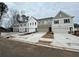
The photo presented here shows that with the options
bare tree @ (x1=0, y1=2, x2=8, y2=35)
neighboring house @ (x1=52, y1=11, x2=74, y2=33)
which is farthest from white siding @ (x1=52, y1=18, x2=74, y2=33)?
bare tree @ (x1=0, y1=2, x2=8, y2=35)

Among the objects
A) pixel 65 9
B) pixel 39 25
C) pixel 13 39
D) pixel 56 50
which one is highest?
pixel 65 9

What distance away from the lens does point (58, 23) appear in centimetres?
263

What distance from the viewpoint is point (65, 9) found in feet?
8.58

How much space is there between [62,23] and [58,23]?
0.21 feet

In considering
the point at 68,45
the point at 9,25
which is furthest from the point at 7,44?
the point at 68,45

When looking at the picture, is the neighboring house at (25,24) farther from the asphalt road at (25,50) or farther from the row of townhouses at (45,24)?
the asphalt road at (25,50)

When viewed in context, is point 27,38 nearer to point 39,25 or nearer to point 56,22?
point 39,25

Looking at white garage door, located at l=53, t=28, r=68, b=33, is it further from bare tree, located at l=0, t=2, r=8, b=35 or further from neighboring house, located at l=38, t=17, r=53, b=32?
bare tree, located at l=0, t=2, r=8, b=35

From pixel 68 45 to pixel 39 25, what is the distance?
1.83 ft

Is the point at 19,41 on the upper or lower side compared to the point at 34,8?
lower

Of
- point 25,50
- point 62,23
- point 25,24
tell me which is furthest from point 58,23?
point 25,50

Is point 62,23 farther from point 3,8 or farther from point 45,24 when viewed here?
point 3,8

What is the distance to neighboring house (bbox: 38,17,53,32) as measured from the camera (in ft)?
Result: 8.73

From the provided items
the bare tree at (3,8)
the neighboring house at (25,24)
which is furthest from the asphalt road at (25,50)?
the bare tree at (3,8)
